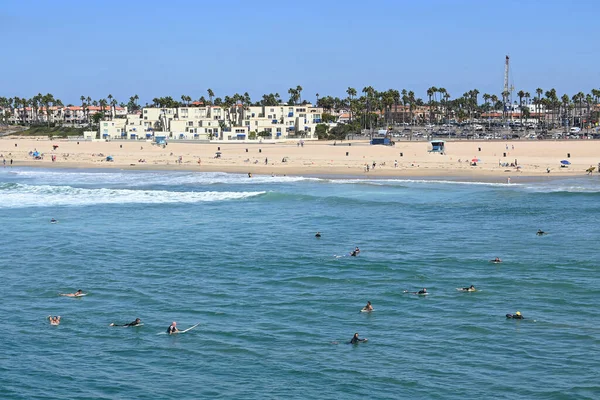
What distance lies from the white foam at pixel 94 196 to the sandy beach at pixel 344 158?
1934 centimetres

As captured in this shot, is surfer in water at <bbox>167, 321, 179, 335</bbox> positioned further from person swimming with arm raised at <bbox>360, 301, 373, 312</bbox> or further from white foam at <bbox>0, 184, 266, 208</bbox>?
white foam at <bbox>0, 184, 266, 208</bbox>

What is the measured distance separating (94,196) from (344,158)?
38.1 m

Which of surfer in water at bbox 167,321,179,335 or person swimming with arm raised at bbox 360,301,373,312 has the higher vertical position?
person swimming with arm raised at bbox 360,301,373,312

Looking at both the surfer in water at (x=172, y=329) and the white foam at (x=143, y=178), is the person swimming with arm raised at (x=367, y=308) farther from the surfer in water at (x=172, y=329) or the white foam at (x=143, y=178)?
the white foam at (x=143, y=178)

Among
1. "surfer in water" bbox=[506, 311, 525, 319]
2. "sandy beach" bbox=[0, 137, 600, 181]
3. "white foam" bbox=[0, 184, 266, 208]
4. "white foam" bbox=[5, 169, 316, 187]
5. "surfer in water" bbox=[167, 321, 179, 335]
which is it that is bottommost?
"surfer in water" bbox=[167, 321, 179, 335]

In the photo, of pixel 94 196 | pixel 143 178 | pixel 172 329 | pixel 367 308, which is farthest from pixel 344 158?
pixel 172 329

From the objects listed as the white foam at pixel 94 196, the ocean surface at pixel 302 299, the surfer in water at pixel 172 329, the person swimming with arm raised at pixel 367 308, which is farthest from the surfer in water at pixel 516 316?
the white foam at pixel 94 196

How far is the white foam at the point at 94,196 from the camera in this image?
59.9 m

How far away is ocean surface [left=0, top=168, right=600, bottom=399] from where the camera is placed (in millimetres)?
22797

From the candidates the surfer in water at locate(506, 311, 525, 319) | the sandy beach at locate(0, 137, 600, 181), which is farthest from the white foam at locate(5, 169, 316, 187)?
the surfer in water at locate(506, 311, 525, 319)

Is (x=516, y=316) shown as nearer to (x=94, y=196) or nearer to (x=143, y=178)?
(x=94, y=196)

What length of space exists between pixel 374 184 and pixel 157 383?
162ft

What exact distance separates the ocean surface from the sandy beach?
22583 mm

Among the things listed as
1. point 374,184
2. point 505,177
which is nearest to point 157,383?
point 374,184
